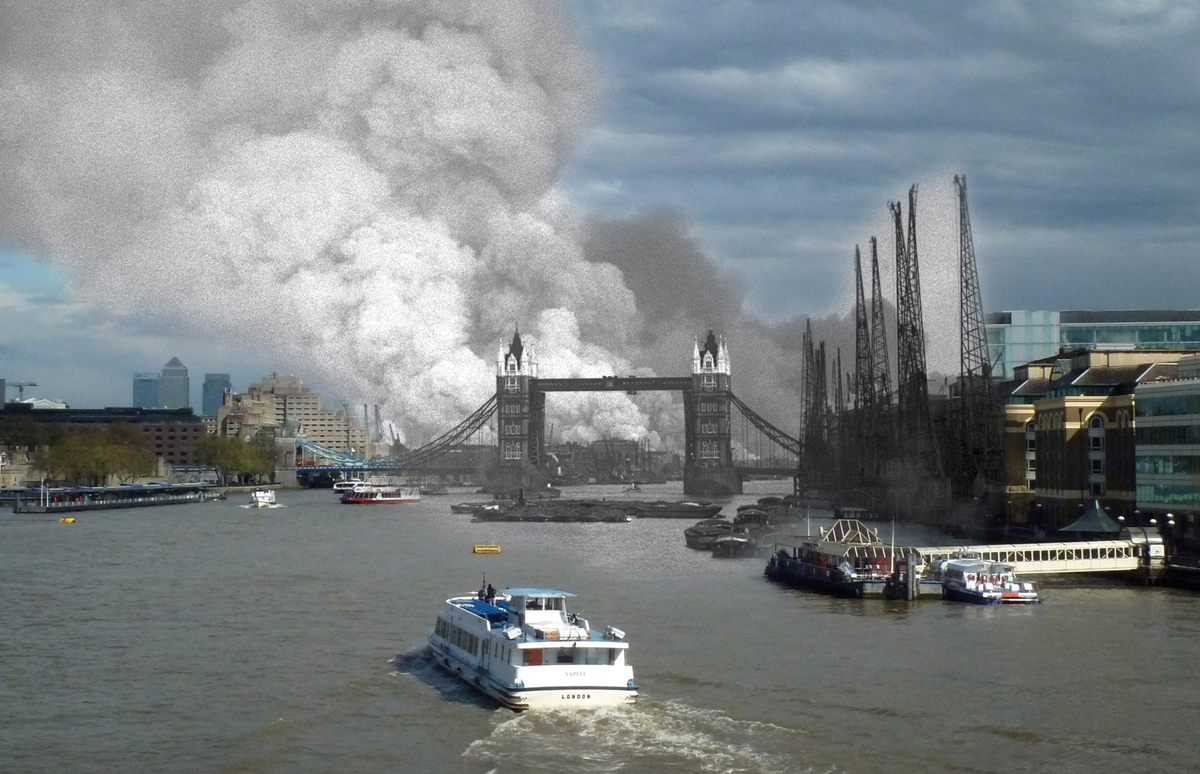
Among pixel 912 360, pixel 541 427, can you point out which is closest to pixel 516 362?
pixel 541 427

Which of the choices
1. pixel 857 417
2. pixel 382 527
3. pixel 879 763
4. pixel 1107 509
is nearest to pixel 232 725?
pixel 879 763

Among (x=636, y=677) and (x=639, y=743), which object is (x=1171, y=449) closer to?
(x=636, y=677)

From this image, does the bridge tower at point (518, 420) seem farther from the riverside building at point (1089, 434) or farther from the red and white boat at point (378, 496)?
the riverside building at point (1089, 434)

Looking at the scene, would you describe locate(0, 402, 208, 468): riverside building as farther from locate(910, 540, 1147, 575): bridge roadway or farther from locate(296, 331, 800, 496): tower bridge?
locate(910, 540, 1147, 575): bridge roadway

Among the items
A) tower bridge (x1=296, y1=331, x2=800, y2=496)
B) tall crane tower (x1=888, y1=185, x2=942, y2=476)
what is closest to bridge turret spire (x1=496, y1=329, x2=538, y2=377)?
tower bridge (x1=296, y1=331, x2=800, y2=496)

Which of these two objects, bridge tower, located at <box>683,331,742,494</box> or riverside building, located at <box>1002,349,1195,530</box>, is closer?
riverside building, located at <box>1002,349,1195,530</box>
